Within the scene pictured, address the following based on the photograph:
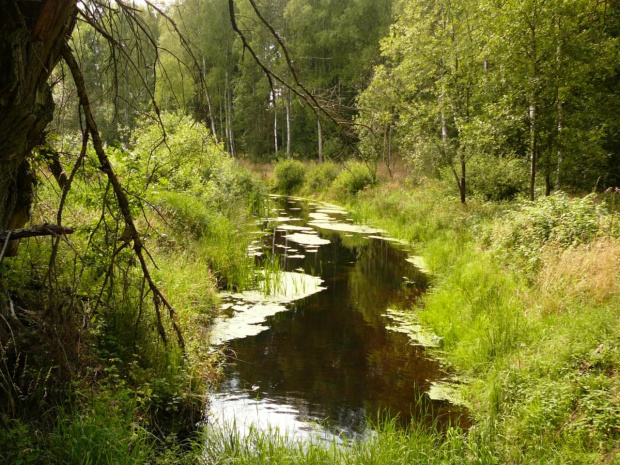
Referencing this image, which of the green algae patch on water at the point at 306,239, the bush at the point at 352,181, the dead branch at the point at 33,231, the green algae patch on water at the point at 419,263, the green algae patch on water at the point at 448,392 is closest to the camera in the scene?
the dead branch at the point at 33,231

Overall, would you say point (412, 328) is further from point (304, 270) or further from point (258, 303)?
point (304, 270)

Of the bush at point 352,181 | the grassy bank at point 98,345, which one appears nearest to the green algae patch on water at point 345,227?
the bush at point 352,181

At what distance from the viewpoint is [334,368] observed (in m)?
4.91

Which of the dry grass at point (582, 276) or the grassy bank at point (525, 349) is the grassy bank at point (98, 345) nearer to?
the grassy bank at point (525, 349)

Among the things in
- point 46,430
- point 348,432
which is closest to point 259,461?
point 348,432

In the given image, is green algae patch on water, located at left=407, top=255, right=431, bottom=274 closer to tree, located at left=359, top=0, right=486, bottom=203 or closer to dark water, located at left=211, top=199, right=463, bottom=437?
dark water, located at left=211, top=199, right=463, bottom=437

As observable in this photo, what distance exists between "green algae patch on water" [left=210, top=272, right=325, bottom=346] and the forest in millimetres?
48

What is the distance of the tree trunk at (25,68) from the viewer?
1701mm

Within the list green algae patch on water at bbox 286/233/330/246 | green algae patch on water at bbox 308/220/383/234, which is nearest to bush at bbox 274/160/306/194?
green algae patch on water at bbox 308/220/383/234

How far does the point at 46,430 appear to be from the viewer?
2.62 meters

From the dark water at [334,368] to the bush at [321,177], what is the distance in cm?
1395

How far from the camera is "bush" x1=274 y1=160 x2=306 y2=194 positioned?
77.8ft

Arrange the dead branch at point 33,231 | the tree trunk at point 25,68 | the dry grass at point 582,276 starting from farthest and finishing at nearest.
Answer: the dry grass at point 582,276, the dead branch at point 33,231, the tree trunk at point 25,68

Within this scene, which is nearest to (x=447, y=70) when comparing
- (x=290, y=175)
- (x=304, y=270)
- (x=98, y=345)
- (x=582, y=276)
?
(x=304, y=270)
